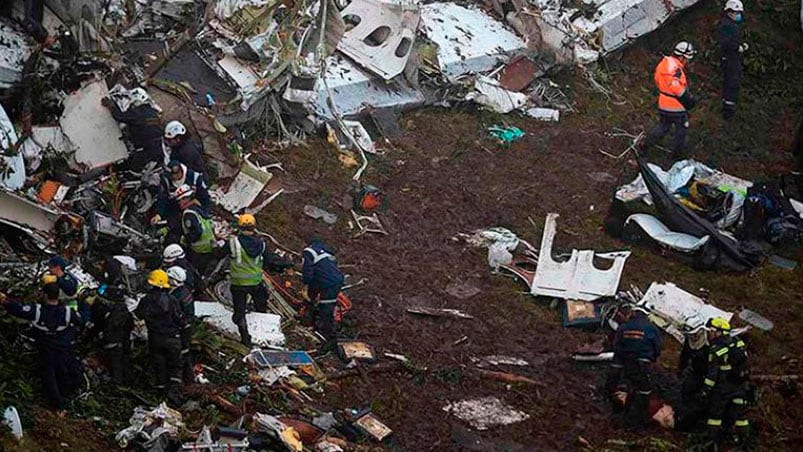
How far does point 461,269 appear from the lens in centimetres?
1217

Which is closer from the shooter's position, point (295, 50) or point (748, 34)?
point (295, 50)

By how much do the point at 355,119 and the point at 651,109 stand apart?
15.5 ft

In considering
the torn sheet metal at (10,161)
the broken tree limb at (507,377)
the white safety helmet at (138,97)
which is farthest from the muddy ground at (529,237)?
the torn sheet metal at (10,161)

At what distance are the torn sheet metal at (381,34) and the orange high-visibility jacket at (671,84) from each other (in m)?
3.31

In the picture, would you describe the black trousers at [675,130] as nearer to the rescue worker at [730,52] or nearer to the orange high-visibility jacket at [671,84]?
the orange high-visibility jacket at [671,84]

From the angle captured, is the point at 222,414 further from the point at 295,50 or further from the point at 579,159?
the point at 579,159

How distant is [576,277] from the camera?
38.5ft

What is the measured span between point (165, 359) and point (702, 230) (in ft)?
20.5

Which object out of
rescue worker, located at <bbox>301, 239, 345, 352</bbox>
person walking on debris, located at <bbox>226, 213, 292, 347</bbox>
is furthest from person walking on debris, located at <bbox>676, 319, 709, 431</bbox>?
person walking on debris, located at <bbox>226, 213, 292, 347</bbox>

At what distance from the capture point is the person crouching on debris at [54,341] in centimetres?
853

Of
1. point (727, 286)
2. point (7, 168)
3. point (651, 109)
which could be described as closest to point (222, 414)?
point (7, 168)


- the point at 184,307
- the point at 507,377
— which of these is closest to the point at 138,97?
the point at 184,307

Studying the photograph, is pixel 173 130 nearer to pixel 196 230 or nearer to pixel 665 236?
pixel 196 230

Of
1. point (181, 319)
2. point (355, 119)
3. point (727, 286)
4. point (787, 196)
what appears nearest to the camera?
point (181, 319)
